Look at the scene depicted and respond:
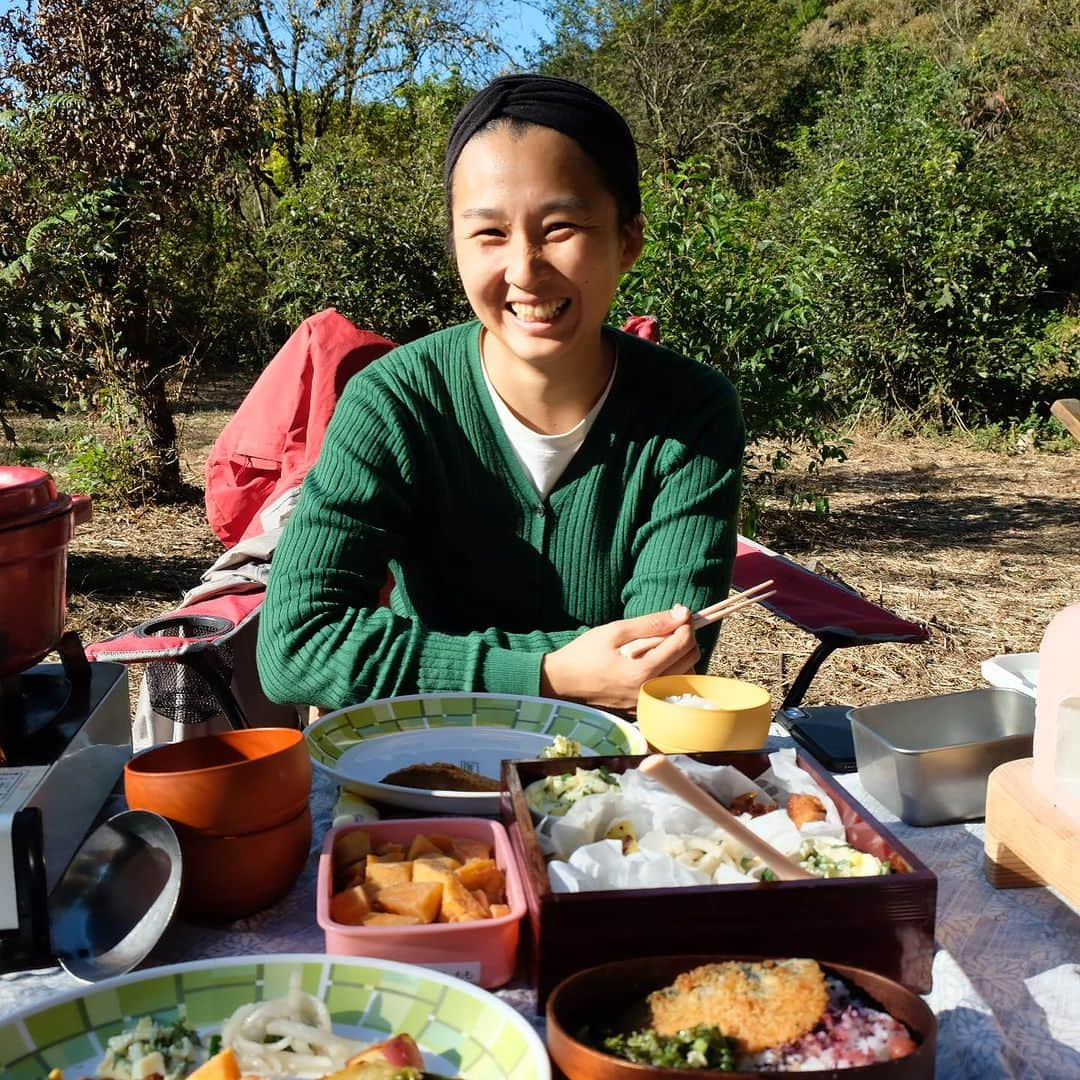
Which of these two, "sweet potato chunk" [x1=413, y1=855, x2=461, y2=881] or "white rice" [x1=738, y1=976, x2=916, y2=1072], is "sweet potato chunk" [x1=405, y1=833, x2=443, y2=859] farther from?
"white rice" [x1=738, y1=976, x2=916, y2=1072]

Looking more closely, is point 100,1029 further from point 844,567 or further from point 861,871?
point 844,567

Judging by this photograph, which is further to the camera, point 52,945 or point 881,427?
point 881,427

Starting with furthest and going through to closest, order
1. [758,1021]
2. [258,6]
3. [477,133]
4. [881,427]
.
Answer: [258,6] < [881,427] < [477,133] < [758,1021]

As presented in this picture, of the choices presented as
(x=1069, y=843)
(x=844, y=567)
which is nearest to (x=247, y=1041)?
(x=1069, y=843)

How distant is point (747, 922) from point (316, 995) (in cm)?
34

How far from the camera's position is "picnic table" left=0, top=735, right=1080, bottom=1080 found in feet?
3.00

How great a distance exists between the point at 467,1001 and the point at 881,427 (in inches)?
347

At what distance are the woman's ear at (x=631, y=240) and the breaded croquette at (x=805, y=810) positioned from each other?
3.36 feet

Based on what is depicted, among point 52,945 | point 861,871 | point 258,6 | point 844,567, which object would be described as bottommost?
point 844,567

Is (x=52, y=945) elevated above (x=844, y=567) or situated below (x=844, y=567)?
above

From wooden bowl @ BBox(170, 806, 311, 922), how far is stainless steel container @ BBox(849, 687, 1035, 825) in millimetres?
686

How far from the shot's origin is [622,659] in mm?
1577

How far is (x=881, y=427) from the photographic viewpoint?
30.0 feet

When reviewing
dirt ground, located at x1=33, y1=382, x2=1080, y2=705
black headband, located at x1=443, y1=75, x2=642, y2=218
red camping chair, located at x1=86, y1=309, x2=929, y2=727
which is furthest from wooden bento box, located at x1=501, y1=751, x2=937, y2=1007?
dirt ground, located at x1=33, y1=382, x2=1080, y2=705
